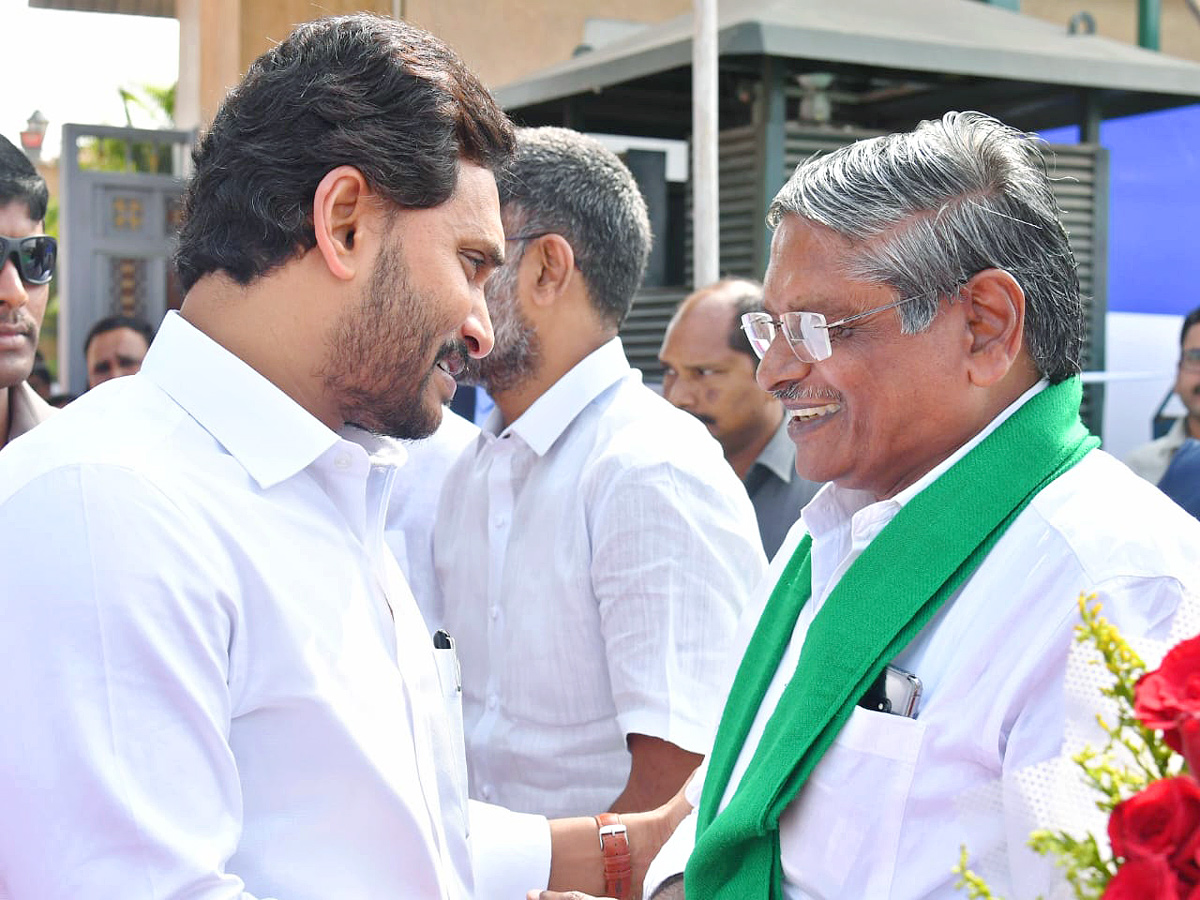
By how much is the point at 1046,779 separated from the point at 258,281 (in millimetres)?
1114

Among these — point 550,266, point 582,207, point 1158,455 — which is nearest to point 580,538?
point 550,266

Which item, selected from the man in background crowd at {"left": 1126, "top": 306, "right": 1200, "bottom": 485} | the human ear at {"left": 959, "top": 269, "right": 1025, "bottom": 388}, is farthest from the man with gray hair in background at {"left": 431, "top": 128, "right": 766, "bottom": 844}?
the man in background crowd at {"left": 1126, "top": 306, "right": 1200, "bottom": 485}

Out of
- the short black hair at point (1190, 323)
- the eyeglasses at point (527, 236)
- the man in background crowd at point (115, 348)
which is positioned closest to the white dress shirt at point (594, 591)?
the eyeglasses at point (527, 236)

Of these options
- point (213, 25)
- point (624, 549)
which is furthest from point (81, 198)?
point (624, 549)

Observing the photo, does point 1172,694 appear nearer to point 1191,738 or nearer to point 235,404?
point 1191,738

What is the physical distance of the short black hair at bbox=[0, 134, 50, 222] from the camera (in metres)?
3.08

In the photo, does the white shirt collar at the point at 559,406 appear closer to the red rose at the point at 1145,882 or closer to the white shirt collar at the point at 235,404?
the white shirt collar at the point at 235,404

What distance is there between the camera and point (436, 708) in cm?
184

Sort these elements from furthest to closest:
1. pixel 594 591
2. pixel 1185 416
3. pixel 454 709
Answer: pixel 1185 416, pixel 594 591, pixel 454 709

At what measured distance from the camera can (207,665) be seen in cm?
147

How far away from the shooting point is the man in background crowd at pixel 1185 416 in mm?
5566

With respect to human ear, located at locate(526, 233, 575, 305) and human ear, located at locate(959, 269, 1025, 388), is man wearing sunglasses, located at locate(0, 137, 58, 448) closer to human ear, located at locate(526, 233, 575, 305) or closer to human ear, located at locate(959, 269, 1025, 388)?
human ear, located at locate(526, 233, 575, 305)

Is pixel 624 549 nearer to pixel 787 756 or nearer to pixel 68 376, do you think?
pixel 787 756

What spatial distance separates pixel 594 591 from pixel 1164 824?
1861 mm
